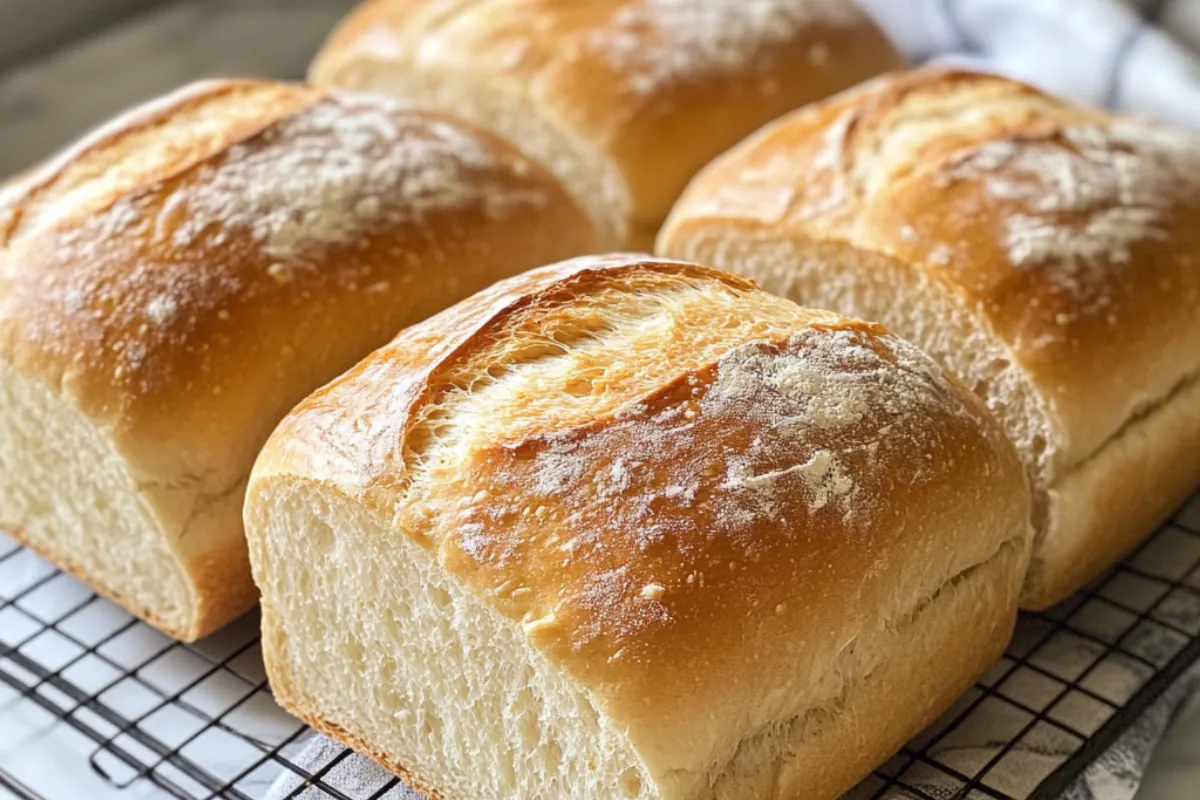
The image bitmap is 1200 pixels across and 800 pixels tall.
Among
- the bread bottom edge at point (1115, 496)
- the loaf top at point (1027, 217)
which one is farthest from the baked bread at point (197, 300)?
the bread bottom edge at point (1115, 496)

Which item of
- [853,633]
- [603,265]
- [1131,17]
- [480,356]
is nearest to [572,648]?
[853,633]

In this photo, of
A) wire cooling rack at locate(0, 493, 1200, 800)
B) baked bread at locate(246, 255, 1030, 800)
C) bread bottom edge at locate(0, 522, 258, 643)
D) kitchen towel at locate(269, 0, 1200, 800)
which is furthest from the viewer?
kitchen towel at locate(269, 0, 1200, 800)

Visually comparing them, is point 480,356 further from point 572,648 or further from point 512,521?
point 572,648

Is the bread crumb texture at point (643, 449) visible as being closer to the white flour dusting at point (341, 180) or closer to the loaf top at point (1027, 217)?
the loaf top at point (1027, 217)

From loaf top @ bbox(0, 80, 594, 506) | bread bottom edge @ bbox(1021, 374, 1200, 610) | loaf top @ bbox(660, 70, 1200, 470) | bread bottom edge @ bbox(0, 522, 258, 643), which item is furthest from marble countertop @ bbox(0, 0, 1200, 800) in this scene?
bread bottom edge @ bbox(1021, 374, 1200, 610)

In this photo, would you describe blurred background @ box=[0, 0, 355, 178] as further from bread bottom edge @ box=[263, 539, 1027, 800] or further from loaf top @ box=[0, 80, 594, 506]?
bread bottom edge @ box=[263, 539, 1027, 800]

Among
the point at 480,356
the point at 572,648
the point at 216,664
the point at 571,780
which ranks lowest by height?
the point at 216,664
